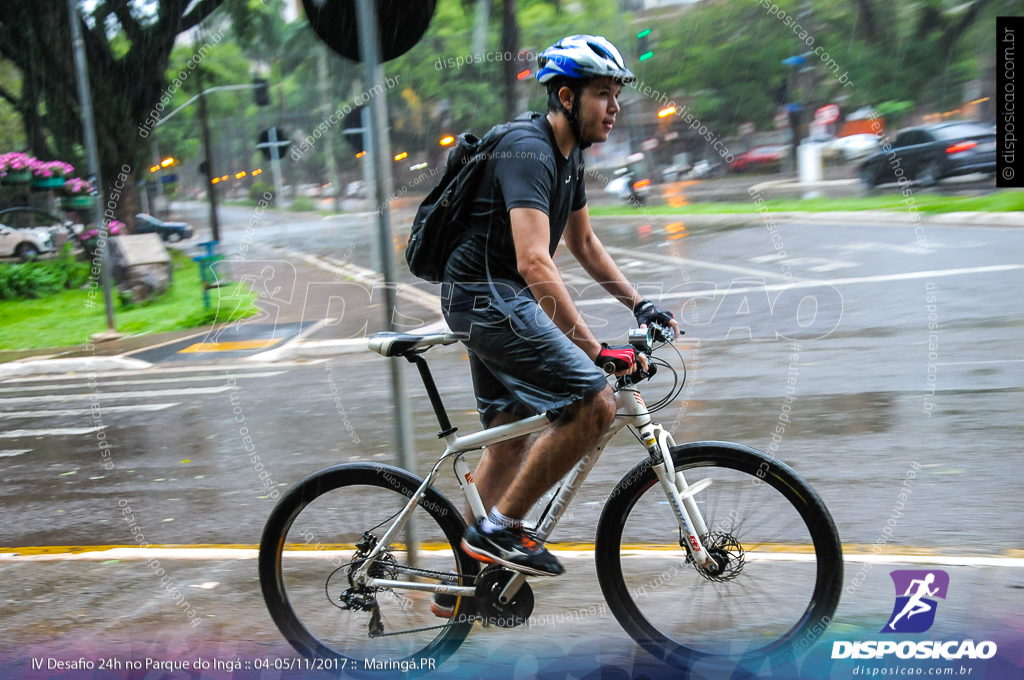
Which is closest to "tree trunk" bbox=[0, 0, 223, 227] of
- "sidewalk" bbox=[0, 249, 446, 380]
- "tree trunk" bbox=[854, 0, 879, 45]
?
"sidewalk" bbox=[0, 249, 446, 380]

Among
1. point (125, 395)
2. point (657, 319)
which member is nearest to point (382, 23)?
point (657, 319)

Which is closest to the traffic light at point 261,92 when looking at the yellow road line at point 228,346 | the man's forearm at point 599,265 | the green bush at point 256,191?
the yellow road line at point 228,346

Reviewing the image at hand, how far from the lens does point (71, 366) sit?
12.5 m

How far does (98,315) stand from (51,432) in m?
8.96

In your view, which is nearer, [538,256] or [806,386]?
[538,256]

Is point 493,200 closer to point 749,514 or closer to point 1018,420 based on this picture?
point 749,514

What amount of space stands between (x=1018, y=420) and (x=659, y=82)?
2799 cm

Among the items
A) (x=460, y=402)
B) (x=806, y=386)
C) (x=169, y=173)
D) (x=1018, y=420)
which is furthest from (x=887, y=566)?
(x=169, y=173)

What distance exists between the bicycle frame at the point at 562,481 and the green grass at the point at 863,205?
50.6 feet

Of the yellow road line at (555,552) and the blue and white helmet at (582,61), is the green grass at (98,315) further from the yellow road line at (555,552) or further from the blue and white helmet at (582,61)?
the blue and white helmet at (582,61)

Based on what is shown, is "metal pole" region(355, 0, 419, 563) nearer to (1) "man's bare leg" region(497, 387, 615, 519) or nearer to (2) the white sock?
(2) the white sock

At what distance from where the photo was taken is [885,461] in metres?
5.09

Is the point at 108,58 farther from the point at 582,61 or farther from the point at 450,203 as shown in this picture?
the point at 582,61

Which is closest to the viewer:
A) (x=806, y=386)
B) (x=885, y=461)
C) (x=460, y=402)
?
(x=885, y=461)
